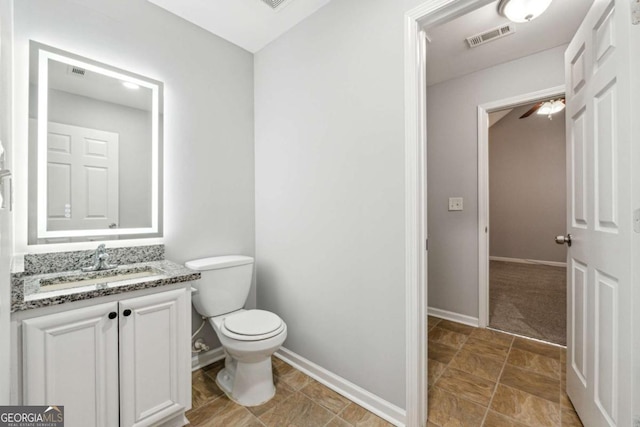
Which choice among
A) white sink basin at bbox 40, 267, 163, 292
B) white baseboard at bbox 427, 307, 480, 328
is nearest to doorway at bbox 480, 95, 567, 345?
white baseboard at bbox 427, 307, 480, 328

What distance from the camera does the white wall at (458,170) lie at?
96.3 inches

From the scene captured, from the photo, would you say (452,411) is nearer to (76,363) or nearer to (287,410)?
(287,410)

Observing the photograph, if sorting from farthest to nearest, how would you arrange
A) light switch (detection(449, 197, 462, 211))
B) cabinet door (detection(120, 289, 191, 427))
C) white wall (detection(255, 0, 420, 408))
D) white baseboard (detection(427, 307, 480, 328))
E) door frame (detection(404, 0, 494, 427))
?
1. light switch (detection(449, 197, 462, 211))
2. white baseboard (detection(427, 307, 480, 328))
3. white wall (detection(255, 0, 420, 408))
4. door frame (detection(404, 0, 494, 427))
5. cabinet door (detection(120, 289, 191, 427))

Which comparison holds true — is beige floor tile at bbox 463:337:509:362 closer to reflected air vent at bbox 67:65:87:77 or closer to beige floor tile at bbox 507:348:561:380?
beige floor tile at bbox 507:348:561:380

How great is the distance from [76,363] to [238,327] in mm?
686

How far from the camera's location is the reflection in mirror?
136 centimetres

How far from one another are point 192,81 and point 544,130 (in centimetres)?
588

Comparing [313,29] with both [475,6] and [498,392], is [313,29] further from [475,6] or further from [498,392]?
[498,392]

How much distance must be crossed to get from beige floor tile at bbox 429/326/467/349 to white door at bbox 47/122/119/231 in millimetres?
2548

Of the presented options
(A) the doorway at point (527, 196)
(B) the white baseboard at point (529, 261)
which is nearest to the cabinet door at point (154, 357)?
(A) the doorway at point (527, 196)

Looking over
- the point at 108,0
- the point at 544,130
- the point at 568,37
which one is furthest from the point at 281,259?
the point at 544,130

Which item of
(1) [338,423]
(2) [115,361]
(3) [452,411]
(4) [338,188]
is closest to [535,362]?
(3) [452,411]

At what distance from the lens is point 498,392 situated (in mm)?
1626

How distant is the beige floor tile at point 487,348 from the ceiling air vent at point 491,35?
243 cm
